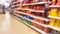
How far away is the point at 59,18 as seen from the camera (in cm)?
251

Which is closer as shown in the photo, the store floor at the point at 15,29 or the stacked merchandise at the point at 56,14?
the stacked merchandise at the point at 56,14

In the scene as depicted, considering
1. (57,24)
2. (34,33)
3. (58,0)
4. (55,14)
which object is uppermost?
(58,0)

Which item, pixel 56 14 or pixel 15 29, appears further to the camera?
pixel 15 29

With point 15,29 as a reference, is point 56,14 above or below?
above

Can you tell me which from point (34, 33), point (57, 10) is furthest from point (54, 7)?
point (34, 33)

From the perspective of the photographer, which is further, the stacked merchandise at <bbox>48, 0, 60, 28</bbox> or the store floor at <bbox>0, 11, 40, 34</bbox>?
the store floor at <bbox>0, 11, 40, 34</bbox>

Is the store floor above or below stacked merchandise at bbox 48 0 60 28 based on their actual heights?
below

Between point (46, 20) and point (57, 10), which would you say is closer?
point (57, 10)

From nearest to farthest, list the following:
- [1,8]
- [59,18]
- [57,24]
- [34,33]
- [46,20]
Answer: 1. [59,18]
2. [57,24]
3. [46,20]
4. [34,33]
5. [1,8]

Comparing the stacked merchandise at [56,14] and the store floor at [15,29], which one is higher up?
the stacked merchandise at [56,14]

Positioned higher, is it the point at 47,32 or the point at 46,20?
the point at 46,20

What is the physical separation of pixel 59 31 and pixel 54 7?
1.88 ft

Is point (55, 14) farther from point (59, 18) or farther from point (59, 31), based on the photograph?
point (59, 31)

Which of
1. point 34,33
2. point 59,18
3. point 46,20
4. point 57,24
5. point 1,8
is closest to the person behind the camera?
point 59,18
